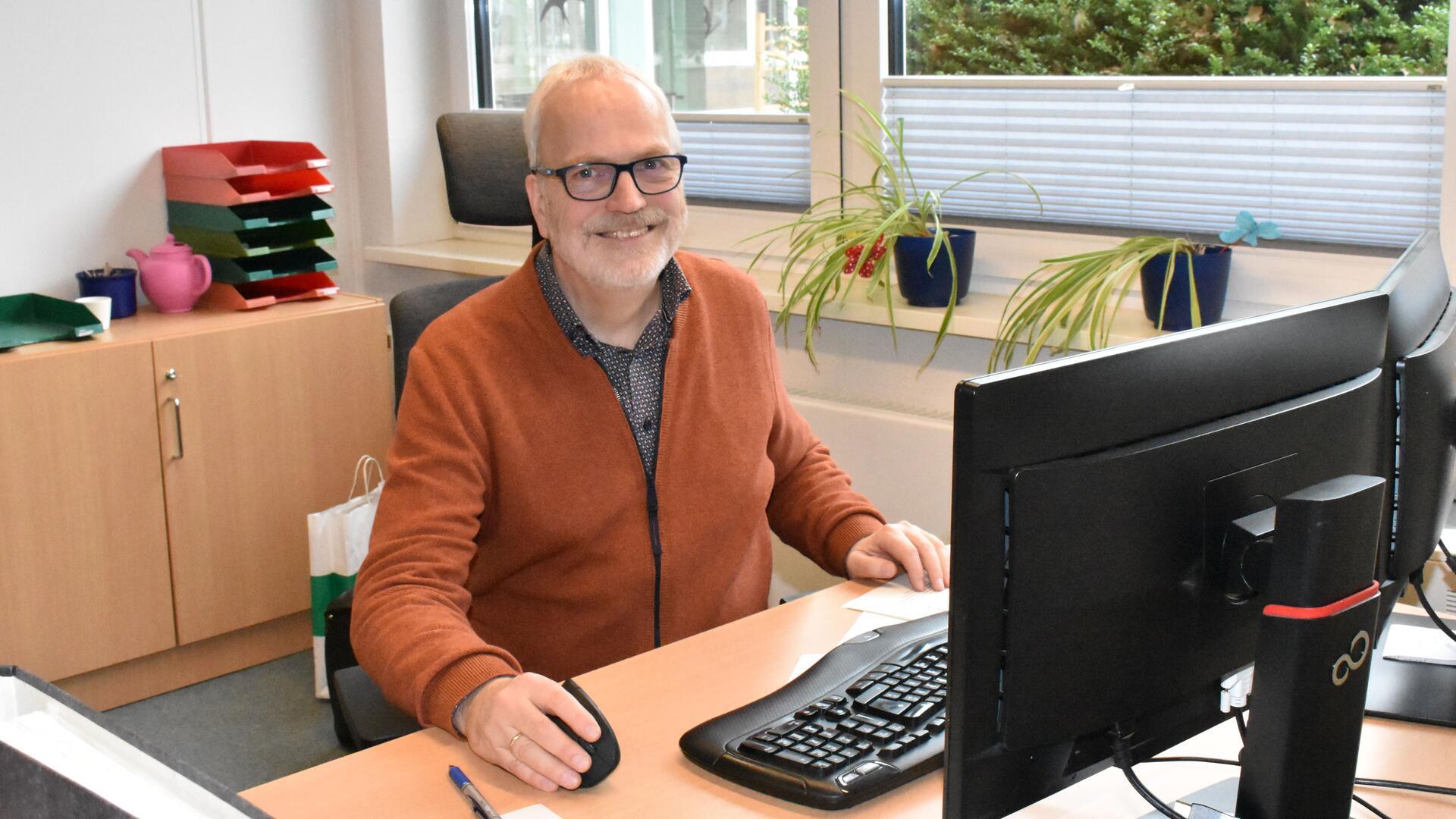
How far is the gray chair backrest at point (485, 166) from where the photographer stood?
2104mm

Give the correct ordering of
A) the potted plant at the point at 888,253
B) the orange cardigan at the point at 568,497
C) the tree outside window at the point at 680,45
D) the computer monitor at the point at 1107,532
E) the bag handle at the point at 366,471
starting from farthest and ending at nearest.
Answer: the bag handle at the point at 366,471, the tree outside window at the point at 680,45, the potted plant at the point at 888,253, the orange cardigan at the point at 568,497, the computer monitor at the point at 1107,532

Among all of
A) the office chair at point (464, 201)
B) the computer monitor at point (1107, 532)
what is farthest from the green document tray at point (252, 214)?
the computer monitor at point (1107, 532)

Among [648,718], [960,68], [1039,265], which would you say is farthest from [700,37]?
[648,718]

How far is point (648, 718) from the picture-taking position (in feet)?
4.38

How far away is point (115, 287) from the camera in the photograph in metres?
3.14

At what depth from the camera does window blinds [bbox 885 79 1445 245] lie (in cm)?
218

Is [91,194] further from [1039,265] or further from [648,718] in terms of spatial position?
[648,718]

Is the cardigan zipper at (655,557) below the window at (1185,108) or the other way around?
below

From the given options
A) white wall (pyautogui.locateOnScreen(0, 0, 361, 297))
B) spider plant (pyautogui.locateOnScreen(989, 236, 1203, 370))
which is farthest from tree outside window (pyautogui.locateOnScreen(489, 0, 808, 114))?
spider plant (pyautogui.locateOnScreen(989, 236, 1203, 370))

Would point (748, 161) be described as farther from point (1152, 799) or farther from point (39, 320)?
point (1152, 799)

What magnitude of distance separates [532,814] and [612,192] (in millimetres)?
867

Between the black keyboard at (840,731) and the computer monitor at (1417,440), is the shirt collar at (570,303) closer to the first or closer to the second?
the black keyboard at (840,731)

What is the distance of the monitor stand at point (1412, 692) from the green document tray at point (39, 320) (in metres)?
2.55

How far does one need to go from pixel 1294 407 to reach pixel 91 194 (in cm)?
301
